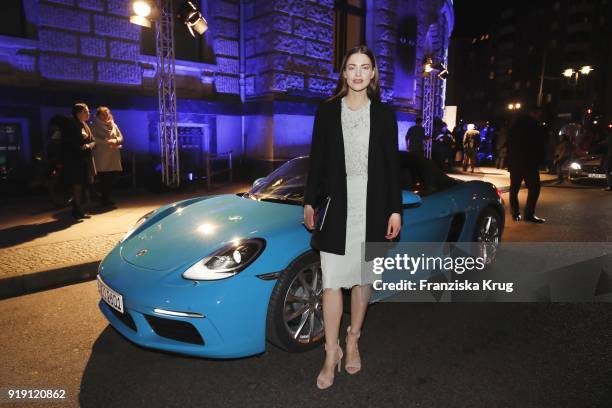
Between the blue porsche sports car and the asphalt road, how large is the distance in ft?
0.74

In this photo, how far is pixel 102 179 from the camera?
8.05 metres

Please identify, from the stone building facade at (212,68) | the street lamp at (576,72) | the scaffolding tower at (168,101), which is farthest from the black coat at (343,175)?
the street lamp at (576,72)

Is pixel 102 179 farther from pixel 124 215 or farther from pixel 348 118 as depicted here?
pixel 348 118

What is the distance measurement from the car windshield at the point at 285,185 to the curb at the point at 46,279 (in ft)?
6.40

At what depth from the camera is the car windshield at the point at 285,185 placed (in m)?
3.68

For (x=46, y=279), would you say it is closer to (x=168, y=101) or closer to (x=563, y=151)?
(x=168, y=101)

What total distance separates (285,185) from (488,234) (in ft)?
7.87

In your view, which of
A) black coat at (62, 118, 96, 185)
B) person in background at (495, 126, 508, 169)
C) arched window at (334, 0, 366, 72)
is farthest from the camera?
person in background at (495, 126, 508, 169)

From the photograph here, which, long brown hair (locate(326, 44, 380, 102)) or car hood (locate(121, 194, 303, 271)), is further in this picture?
car hood (locate(121, 194, 303, 271))

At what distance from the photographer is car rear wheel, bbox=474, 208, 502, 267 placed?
4.59 meters

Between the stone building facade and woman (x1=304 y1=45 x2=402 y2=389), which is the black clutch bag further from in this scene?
the stone building facade

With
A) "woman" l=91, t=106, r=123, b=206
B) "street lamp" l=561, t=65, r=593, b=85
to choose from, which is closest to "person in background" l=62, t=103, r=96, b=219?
"woman" l=91, t=106, r=123, b=206

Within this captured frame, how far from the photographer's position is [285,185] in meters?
3.92

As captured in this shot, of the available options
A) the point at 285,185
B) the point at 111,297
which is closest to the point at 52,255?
the point at 111,297
